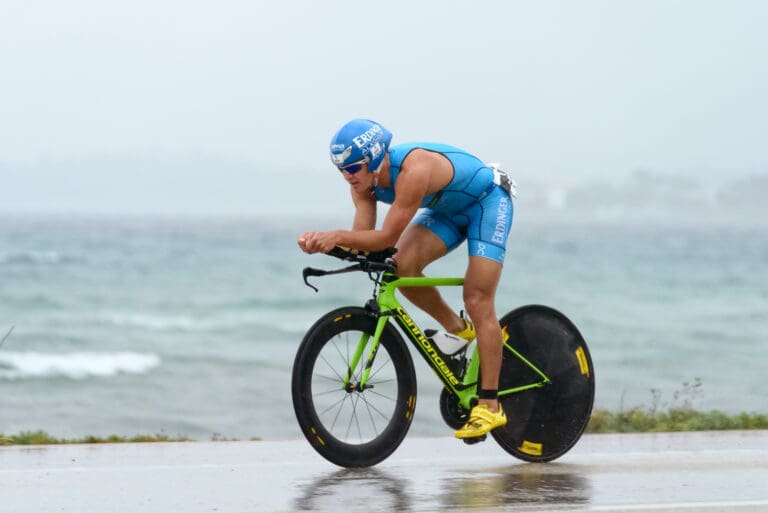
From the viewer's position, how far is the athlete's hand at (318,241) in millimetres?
6316

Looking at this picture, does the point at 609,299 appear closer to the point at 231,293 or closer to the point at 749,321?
the point at 749,321

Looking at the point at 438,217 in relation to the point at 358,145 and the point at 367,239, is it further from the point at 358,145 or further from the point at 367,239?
the point at 358,145

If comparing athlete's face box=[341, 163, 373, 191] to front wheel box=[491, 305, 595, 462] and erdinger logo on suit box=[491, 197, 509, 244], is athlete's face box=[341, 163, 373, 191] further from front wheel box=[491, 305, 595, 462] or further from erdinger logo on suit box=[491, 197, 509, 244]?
front wheel box=[491, 305, 595, 462]

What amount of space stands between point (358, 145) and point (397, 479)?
5.42 feet

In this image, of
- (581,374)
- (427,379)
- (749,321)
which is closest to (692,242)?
(749,321)

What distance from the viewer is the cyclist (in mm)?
6543

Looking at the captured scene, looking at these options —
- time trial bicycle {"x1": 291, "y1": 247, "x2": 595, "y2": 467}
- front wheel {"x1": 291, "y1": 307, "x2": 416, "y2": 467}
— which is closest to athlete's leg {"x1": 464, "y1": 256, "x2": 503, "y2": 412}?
time trial bicycle {"x1": 291, "y1": 247, "x2": 595, "y2": 467}

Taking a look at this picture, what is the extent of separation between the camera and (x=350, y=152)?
6504mm

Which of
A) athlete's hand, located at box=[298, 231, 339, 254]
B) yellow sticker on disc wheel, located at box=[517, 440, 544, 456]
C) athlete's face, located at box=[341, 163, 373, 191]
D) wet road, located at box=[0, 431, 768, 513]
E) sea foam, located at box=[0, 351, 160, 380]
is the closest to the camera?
wet road, located at box=[0, 431, 768, 513]

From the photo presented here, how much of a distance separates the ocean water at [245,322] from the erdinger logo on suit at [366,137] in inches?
161

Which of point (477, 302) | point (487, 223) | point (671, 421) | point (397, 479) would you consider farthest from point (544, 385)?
point (671, 421)

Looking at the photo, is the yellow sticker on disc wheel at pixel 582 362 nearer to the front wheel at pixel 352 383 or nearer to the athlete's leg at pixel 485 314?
the athlete's leg at pixel 485 314

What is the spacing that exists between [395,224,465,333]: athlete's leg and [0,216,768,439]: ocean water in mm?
3158

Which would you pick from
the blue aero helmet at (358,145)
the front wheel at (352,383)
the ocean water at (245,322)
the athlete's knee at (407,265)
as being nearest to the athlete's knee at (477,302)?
the athlete's knee at (407,265)
